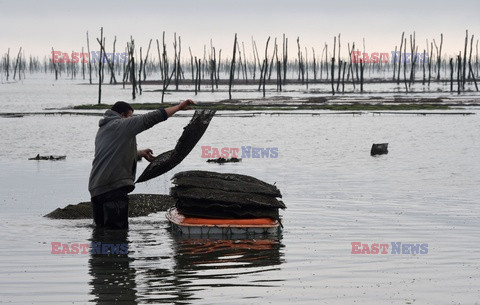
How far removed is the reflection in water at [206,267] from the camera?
6.89 meters

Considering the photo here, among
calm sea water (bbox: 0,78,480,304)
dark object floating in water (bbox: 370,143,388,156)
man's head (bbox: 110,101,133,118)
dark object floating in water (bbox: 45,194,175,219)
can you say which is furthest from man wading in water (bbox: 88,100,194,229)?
dark object floating in water (bbox: 370,143,388,156)

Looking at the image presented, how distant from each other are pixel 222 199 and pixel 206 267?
1.63 metres

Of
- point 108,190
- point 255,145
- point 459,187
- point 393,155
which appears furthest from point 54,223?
point 255,145

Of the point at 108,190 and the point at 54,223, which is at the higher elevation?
the point at 108,190

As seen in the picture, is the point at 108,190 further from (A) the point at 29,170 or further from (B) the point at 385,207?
(A) the point at 29,170

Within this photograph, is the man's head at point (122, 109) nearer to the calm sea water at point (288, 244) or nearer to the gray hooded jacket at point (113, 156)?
the gray hooded jacket at point (113, 156)

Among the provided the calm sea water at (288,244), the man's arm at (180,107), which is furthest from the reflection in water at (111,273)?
the man's arm at (180,107)

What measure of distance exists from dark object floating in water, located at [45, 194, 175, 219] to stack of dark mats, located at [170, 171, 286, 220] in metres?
1.80

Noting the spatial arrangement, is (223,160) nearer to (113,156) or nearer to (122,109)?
(122,109)

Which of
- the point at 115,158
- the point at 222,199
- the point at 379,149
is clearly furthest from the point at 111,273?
the point at 379,149

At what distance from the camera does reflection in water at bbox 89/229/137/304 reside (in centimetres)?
670

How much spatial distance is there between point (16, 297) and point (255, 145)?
845 inches

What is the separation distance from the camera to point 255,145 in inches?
1101

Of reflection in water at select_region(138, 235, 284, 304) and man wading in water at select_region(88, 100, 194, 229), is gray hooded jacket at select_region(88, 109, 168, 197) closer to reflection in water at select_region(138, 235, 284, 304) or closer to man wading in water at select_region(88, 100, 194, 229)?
man wading in water at select_region(88, 100, 194, 229)
